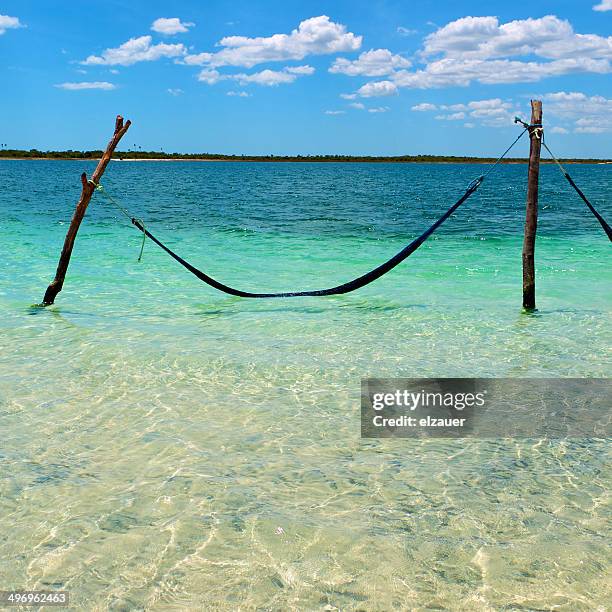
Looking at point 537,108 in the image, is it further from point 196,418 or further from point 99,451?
point 99,451

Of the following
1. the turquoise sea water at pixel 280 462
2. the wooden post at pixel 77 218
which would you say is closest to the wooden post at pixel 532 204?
the turquoise sea water at pixel 280 462

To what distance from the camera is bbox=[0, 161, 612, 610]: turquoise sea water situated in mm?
3678

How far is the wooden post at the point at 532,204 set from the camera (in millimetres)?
9422

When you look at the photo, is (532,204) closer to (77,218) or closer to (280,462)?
(280,462)

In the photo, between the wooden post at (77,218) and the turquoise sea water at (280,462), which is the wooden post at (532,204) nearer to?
the turquoise sea water at (280,462)

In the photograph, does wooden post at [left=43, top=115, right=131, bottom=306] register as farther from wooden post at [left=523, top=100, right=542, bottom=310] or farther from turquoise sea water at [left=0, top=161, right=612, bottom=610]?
wooden post at [left=523, top=100, right=542, bottom=310]

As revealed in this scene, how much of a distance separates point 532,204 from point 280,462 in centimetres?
669

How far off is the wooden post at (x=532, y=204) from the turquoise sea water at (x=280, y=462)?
0.51 metres

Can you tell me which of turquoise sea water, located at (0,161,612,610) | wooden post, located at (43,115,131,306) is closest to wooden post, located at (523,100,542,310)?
turquoise sea water, located at (0,161,612,610)

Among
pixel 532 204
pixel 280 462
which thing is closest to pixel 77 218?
pixel 280 462

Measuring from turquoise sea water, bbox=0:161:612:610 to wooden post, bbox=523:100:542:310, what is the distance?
0.51 meters

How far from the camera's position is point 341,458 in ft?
17.0

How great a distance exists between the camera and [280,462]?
5082mm

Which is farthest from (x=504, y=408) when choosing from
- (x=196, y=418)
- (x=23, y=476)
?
(x=23, y=476)
